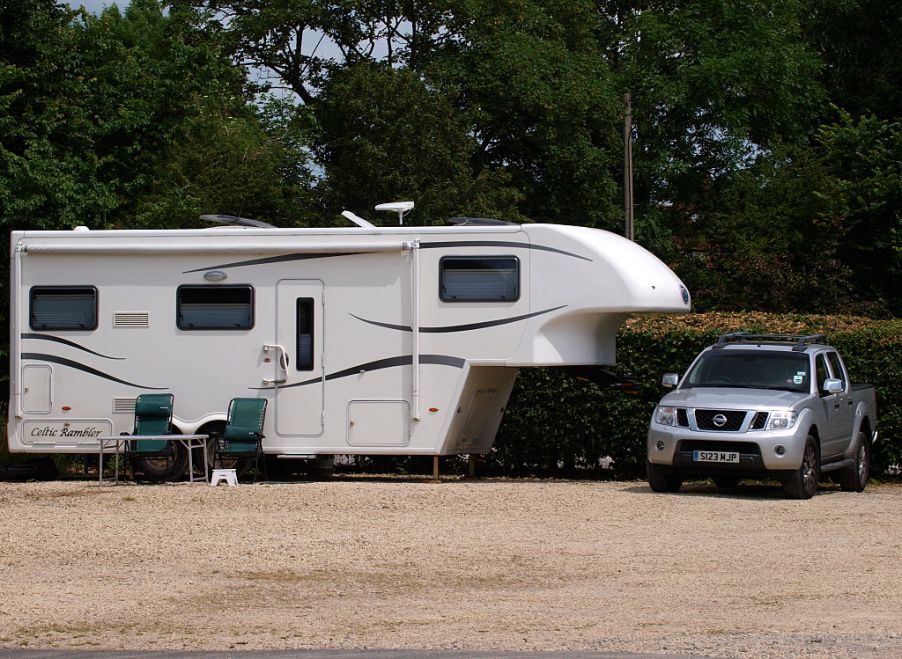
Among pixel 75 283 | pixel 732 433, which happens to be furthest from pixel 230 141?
pixel 732 433

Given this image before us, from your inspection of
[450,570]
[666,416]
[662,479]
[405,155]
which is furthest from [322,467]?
[405,155]

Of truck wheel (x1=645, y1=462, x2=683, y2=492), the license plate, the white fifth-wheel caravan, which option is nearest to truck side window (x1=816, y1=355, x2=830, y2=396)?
the license plate

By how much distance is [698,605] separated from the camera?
8.79 meters

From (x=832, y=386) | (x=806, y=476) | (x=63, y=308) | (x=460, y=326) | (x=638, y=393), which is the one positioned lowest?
(x=806, y=476)

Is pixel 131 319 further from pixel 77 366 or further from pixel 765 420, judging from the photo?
pixel 765 420

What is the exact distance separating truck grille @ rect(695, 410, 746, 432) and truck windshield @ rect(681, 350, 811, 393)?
909mm

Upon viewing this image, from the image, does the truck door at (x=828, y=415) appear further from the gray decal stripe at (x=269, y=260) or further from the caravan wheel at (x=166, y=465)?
the caravan wheel at (x=166, y=465)

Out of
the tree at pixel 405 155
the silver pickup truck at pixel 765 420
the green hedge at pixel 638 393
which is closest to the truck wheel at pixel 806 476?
the silver pickup truck at pixel 765 420

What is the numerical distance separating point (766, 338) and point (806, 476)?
2842 mm

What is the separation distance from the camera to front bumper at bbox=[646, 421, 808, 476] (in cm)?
1459

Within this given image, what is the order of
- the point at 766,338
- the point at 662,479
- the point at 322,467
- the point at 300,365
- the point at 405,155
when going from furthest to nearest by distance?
the point at 405,155, the point at 322,467, the point at 766,338, the point at 300,365, the point at 662,479

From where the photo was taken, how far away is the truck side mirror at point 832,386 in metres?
15.2

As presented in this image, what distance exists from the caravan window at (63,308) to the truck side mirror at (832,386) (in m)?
8.48

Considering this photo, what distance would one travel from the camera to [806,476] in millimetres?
14953
